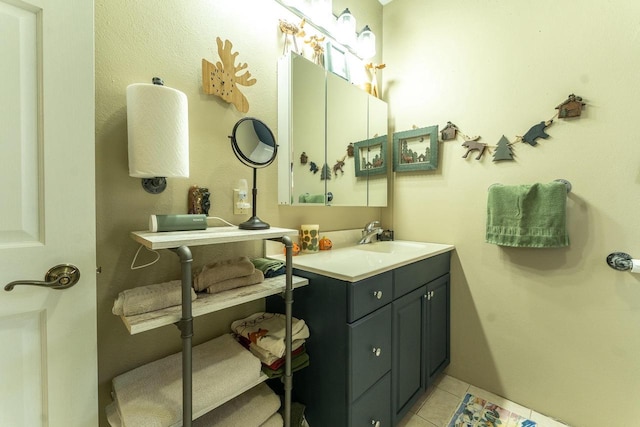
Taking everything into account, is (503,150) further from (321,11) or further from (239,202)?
(239,202)

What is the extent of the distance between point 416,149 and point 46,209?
188cm

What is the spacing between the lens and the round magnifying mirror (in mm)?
1033

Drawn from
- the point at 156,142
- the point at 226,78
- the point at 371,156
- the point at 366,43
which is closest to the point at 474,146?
the point at 371,156

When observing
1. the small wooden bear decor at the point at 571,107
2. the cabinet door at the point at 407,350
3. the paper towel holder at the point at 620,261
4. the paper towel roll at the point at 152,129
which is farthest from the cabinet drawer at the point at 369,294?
the small wooden bear decor at the point at 571,107

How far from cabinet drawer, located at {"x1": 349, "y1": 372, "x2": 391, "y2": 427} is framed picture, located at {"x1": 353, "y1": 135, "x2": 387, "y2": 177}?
1219 mm

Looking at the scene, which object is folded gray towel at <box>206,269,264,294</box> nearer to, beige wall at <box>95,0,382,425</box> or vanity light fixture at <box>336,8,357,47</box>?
beige wall at <box>95,0,382,425</box>

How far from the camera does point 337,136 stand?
1.67 metres

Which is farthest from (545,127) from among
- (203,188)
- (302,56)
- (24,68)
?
(24,68)

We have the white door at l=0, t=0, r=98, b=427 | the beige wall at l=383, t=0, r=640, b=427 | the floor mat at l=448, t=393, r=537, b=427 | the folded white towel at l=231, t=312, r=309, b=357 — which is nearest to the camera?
the white door at l=0, t=0, r=98, b=427

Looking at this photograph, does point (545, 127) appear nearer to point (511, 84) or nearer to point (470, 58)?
point (511, 84)

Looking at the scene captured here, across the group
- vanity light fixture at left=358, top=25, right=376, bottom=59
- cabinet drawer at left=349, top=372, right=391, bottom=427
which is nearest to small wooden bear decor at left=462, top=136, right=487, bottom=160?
vanity light fixture at left=358, top=25, right=376, bottom=59

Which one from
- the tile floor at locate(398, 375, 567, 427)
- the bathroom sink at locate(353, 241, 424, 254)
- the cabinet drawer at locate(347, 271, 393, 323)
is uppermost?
the bathroom sink at locate(353, 241, 424, 254)

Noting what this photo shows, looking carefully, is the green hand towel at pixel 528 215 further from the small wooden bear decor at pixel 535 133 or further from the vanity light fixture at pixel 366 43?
the vanity light fixture at pixel 366 43

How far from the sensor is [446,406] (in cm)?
150
